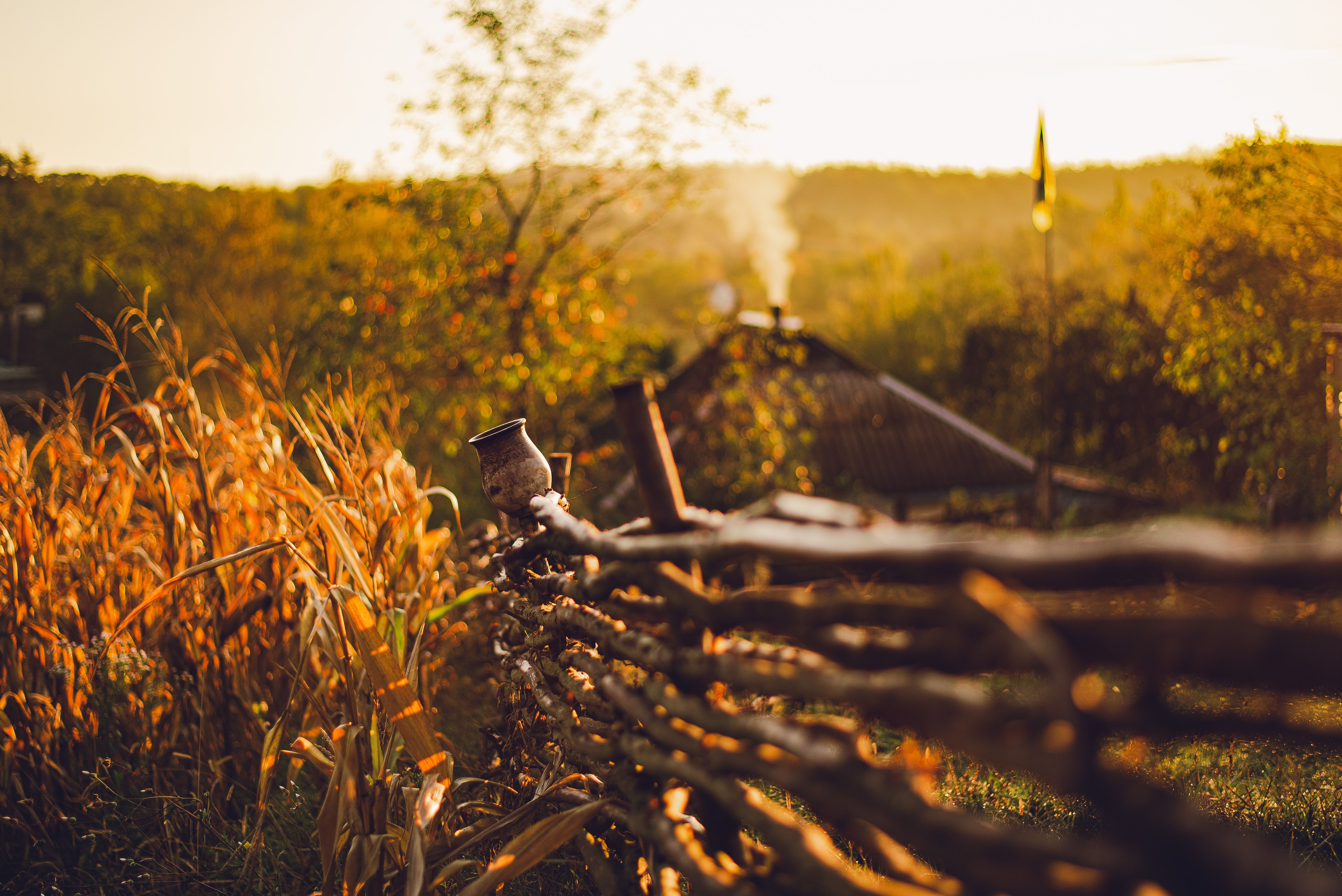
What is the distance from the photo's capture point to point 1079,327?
27.5 m

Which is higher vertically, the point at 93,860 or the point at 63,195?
the point at 63,195

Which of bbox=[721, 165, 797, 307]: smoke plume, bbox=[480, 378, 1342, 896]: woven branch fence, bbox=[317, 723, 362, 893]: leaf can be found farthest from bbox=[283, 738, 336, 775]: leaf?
bbox=[721, 165, 797, 307]: smoke plume

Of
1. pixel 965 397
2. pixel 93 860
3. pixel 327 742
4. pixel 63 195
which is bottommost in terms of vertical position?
pixel 965 397

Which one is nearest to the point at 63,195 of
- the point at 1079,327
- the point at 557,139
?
the point at 557,139

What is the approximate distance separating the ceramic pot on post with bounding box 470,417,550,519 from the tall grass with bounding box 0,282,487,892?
389 mm

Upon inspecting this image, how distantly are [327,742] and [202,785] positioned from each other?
0.69m

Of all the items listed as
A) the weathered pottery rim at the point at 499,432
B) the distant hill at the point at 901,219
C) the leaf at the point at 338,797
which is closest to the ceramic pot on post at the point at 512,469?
the weathered pottery rim at the point at 499,432

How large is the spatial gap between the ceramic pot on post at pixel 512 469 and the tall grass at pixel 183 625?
0.39 metres

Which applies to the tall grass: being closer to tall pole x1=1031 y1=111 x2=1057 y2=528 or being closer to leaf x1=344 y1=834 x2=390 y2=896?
leaf x1=344 y1=834 x2=390 y2=896

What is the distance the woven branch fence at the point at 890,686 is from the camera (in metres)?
0.85

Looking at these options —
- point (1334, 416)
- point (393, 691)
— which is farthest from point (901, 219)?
point (393, 691)

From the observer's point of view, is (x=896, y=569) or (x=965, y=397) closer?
(x=896, y=569)

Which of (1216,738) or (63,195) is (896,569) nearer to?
(1216,738)

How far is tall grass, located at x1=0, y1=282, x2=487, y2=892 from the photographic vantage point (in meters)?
2.70
